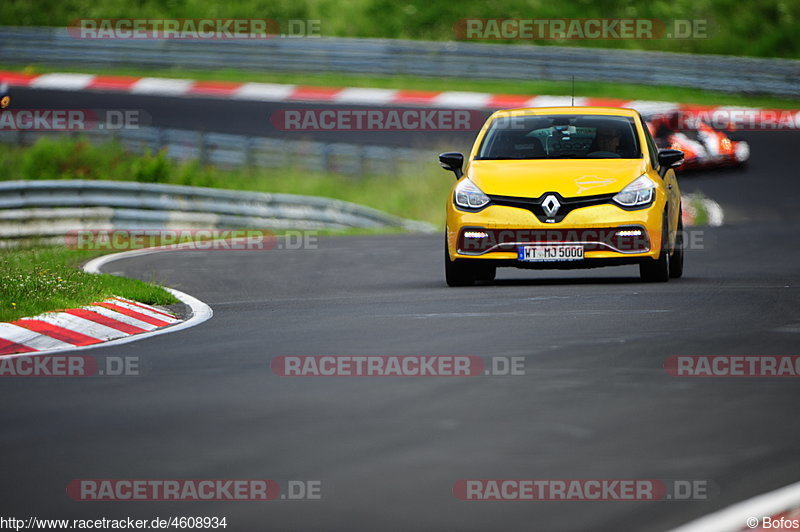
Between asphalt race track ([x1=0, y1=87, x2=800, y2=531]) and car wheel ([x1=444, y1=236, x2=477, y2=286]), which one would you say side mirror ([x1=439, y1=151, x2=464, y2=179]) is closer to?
car wheel ([x1=444, y1=236, x2=477, y2=286])

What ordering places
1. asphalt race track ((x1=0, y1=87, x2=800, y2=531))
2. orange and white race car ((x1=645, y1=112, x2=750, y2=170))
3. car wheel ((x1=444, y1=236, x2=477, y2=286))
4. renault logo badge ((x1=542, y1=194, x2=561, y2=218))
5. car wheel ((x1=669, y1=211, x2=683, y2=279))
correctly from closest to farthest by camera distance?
asphalt race track ((x1=0, y1=87, x2=800, y2=531))
renault logo badge ((x1=542, y1=194, x2=561, y2=218))
car wheel ((x1=444, y1=236, x2=477, y2=286))
car wheel ((x1=669, y1=211, x2=683, y2=279))
orange and white race car ((x1=645, y1=112, x2=750, y2=170))

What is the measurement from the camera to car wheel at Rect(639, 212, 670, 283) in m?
14.1

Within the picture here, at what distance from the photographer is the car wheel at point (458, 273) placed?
46.8 feet

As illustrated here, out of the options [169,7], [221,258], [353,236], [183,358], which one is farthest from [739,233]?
[169,7]

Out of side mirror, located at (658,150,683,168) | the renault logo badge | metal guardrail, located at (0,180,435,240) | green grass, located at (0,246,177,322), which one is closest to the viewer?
green grass, located at (0,246,177,322)

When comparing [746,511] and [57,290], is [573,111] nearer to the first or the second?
[57,290]

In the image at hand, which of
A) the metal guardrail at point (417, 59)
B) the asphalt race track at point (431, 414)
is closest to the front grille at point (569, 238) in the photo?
the asphalt race track at point (431, 414)

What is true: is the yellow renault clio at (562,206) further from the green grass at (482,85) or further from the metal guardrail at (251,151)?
the green grass at (482,85)

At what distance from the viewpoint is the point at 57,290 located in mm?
12594

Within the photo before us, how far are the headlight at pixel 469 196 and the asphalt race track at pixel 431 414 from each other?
100 centimetres

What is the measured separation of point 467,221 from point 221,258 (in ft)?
19.5

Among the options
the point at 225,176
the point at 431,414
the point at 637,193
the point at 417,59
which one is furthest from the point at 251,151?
the point at 431,414

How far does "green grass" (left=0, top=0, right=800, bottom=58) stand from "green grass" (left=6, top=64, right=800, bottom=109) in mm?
6316

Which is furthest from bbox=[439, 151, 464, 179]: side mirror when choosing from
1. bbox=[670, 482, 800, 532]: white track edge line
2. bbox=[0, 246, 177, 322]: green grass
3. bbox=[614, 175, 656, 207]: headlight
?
bbox=[670, 482, 800, 532]: white track edge line
